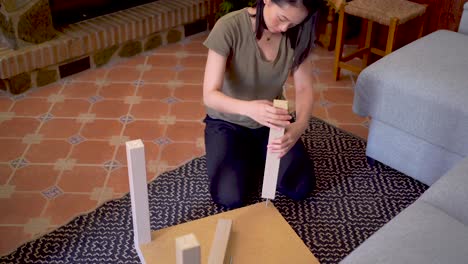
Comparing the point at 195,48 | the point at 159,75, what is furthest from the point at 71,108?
the point at 195,48

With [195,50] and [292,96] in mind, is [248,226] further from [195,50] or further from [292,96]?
[195,50]

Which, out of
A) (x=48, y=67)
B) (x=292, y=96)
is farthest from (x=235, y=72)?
(x=48, y=67)

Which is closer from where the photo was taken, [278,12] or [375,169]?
[278,12]

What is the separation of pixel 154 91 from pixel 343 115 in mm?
956

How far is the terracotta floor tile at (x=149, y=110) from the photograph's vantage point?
2.48 meters

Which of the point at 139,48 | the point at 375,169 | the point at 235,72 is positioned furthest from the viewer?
the point at 139,48

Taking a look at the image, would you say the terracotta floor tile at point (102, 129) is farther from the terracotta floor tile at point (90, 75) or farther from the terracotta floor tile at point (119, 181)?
→ the terracotta floor tile at point (90, 75)

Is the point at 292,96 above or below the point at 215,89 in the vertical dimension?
below

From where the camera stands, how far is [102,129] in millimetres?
2361

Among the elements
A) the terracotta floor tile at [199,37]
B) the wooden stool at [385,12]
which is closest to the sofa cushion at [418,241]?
the wooden stool at [385,12]

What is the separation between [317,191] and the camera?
6.68 feet

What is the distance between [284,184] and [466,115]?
663 millimetres

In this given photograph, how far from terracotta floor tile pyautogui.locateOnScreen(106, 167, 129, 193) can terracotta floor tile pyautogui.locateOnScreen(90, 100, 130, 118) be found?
0.45 m

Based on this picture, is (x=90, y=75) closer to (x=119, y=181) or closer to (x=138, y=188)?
(x=119, y=181)
